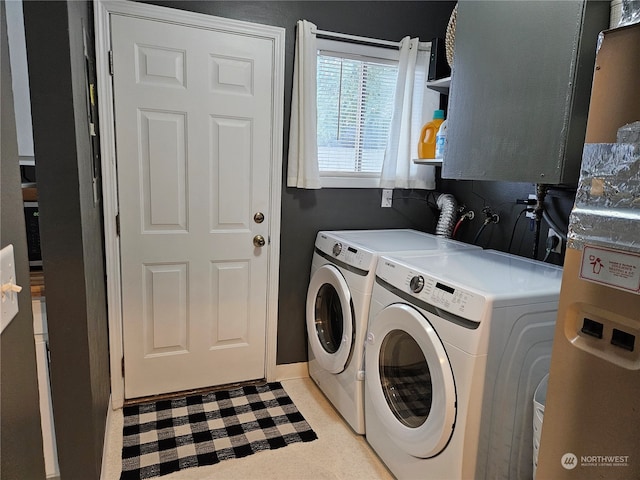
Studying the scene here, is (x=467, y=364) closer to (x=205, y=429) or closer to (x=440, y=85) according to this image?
(x=205, y=429)

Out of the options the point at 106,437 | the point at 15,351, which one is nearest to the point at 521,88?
the point at 15,351

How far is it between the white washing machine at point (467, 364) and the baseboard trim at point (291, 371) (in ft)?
3.38

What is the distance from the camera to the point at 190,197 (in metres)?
2.32

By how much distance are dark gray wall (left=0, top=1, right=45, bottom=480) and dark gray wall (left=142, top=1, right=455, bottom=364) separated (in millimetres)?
1745

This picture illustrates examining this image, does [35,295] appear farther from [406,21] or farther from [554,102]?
[406,21]

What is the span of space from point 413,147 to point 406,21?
76 centimetres

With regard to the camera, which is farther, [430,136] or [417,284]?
[430,136]

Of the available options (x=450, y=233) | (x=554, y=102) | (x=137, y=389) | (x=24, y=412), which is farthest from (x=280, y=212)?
(x=24, y=412)

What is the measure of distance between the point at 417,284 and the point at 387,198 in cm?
120

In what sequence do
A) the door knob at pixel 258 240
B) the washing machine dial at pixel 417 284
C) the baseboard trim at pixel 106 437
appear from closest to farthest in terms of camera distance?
the washing machine dial at pixel 417 284
the baseboard trim at pixel 106 437
the door knob at pixel 258 240

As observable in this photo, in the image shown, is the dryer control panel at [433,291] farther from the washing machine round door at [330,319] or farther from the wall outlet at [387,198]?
the wall outlet at [387,198]

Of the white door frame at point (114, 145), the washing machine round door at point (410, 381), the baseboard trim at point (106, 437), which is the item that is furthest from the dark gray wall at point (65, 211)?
the washing machine round door at point (410, 381)

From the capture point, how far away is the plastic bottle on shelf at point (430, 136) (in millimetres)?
2518

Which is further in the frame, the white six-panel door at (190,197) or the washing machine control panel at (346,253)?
the white six-panel door at (190,197)
